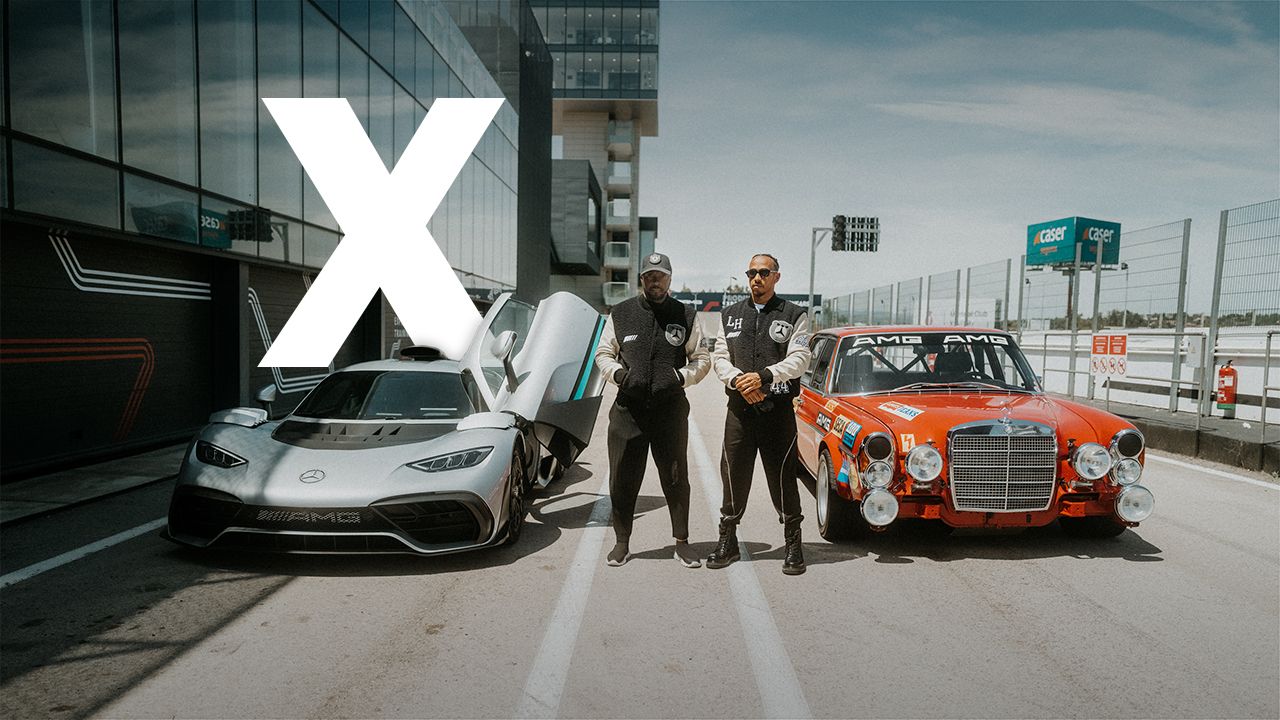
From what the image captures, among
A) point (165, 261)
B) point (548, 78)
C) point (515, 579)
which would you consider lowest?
point (515, 579)

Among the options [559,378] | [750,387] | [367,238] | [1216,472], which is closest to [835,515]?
[750,387]

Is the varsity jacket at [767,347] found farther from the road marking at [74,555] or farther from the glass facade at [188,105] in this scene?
the glass facade at [188,105]

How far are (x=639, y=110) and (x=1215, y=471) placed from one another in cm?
5466

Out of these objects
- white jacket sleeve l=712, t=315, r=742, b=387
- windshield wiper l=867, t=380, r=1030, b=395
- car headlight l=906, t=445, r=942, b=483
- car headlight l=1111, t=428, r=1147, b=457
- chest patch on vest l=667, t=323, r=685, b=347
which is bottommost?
car headlight l=906, t=445, r=942, b=483

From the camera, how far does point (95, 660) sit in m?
3.41

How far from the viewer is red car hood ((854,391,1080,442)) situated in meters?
5.02

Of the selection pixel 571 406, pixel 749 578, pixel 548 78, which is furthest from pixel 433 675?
pixel 548 78

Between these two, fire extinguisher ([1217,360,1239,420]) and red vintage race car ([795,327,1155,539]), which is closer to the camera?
red vintage race car ([795,327,1155,539])

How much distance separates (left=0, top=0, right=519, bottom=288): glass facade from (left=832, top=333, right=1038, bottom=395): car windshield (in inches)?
306

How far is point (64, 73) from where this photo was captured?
26.6 feet

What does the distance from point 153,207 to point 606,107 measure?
2034 inches

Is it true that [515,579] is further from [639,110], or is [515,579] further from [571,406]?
[639,110]

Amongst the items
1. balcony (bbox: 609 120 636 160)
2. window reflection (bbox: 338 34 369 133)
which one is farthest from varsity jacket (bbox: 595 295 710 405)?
balcony (bbox: 609 120 636 160)

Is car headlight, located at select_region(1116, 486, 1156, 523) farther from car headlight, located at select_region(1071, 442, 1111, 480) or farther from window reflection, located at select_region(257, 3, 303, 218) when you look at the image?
window reflection, located at select_region(257, 3, 303, 218)
